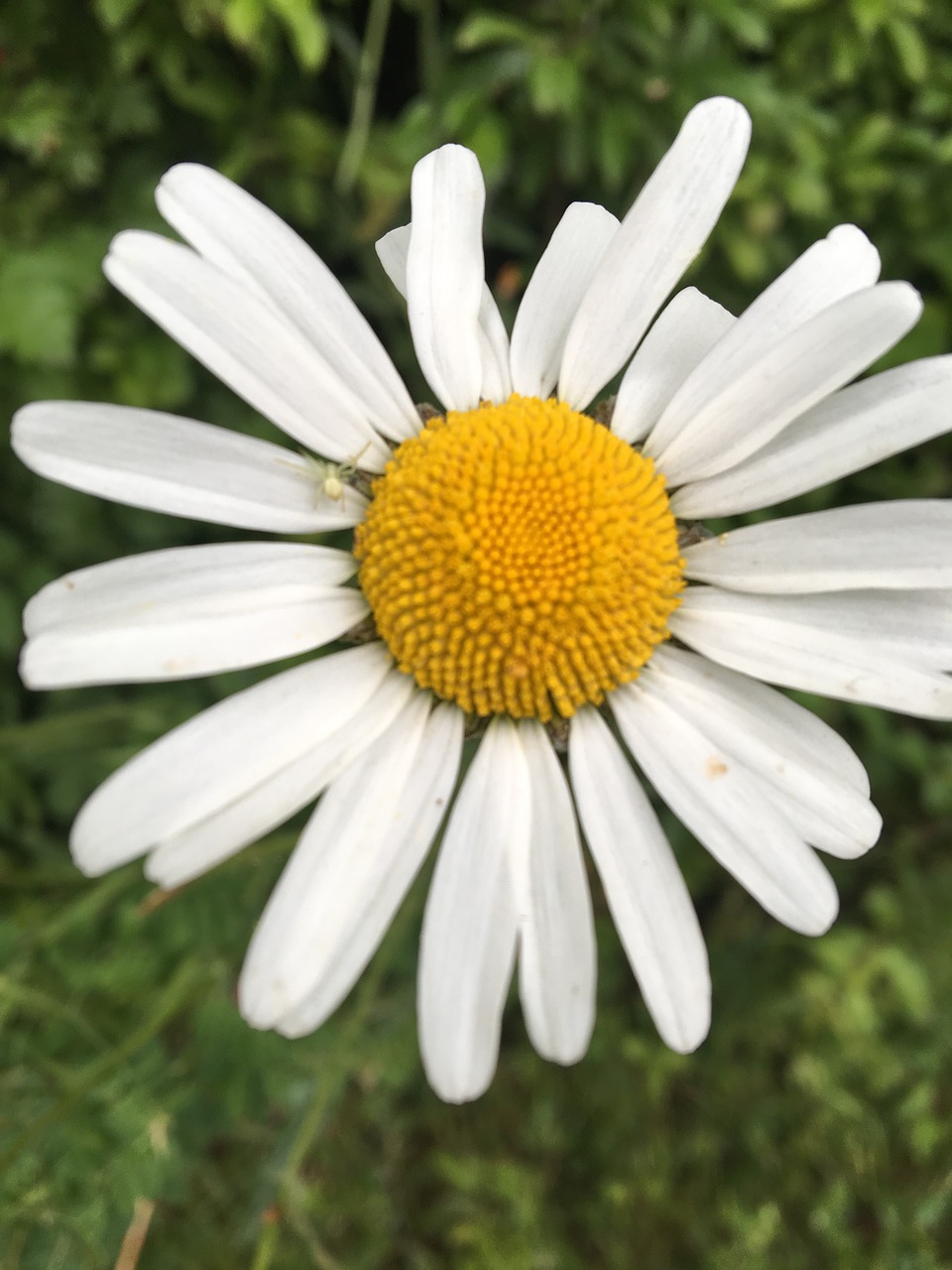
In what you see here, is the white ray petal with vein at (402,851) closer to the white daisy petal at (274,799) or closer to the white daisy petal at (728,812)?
the white daisy petal at (274,799)

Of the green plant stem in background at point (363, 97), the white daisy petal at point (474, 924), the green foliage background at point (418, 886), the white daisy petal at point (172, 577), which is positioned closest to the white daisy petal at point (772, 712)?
the white daisy petal at point (474, 924)

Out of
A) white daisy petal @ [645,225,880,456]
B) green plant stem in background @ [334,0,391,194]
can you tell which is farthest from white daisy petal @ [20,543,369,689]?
green plant stem in background @ [334,0,391,194]

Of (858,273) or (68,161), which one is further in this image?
(68,161)

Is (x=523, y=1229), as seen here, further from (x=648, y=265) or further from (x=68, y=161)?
(x=68, y=161)

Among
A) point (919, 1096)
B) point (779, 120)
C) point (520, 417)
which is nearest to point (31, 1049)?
point (520, 417)

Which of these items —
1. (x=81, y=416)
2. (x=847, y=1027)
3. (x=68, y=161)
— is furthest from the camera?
(x=847, y=1027)

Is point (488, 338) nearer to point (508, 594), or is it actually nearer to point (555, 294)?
point (555, 294)

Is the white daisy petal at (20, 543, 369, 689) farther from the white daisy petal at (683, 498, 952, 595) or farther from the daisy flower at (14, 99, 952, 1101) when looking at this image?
the white daisy petal at (683, 498, 952, 595)
